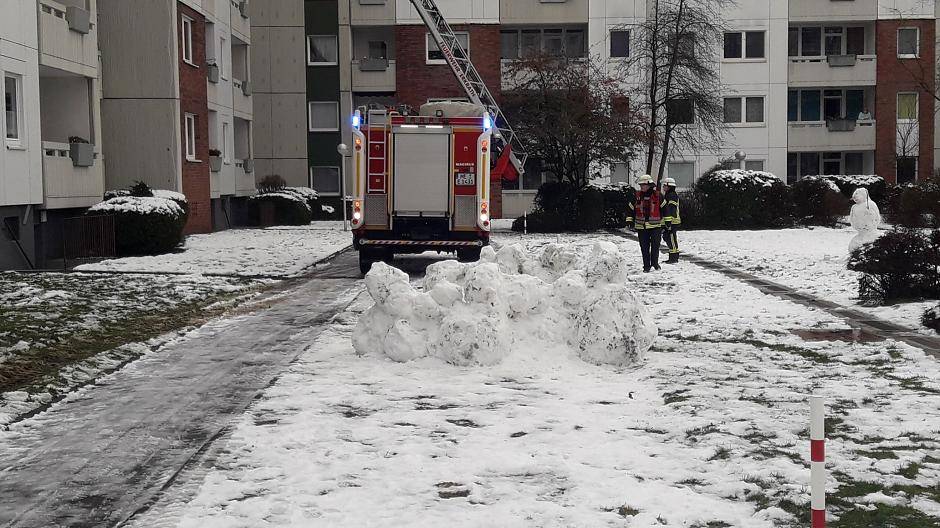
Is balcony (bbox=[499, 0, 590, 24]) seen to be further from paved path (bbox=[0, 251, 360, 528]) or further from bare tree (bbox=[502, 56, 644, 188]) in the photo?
paved path (bbox=[0, 251, 360, 528])

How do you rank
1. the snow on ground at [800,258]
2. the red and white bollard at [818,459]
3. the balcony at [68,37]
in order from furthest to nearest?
1. the balcony at [68,37]
2. the snow on ground at [800,258]
3. the red and white bollard at [818,459]

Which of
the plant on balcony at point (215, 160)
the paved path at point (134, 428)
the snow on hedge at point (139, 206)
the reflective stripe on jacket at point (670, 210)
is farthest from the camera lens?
the plant on balcony at point (215, 160)

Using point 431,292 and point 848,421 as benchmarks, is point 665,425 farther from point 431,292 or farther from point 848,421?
point 431,292

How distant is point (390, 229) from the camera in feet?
64.2

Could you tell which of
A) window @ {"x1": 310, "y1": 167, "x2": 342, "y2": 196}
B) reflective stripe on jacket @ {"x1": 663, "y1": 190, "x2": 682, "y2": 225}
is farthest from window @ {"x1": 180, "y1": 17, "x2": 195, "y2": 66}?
window @ {"x1": 310, "y1": 167, "x2": 342, "y2": 196}

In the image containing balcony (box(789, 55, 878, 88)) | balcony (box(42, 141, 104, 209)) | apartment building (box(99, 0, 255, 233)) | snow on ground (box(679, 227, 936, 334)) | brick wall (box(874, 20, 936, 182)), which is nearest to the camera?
snow on ground (box(679, 227, 936, 334))

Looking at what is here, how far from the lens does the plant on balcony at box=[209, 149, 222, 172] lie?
112 feet

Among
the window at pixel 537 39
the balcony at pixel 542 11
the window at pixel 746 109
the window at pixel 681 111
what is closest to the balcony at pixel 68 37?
the window at pixel 681 111

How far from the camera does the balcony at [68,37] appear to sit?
22.1 meters

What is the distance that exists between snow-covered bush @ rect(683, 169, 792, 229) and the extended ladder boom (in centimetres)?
642

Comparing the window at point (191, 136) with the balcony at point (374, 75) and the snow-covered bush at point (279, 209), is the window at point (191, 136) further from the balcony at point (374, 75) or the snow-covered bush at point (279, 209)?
the balcony at point (374, 75)

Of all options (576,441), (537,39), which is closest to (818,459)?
(576,441)

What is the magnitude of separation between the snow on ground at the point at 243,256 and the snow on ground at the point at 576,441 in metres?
10.00

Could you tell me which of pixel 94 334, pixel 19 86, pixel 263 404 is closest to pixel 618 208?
pixel 19 86
